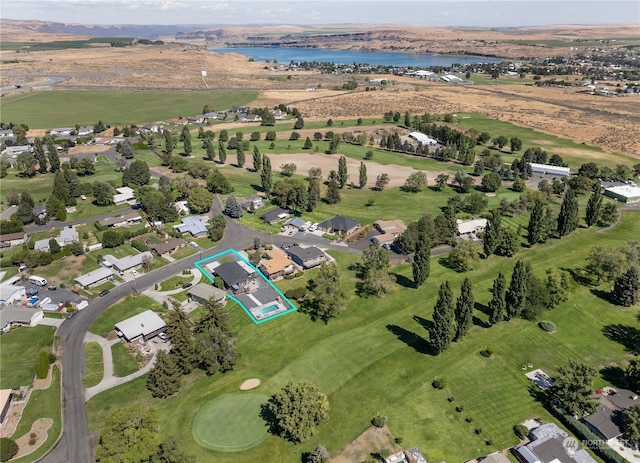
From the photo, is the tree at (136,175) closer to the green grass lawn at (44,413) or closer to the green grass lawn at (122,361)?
the green grass lawn at (122,361)

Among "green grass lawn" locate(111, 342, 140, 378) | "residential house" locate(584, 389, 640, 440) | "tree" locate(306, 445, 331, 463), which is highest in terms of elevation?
"tree" locate(306, 445, 331, 463)

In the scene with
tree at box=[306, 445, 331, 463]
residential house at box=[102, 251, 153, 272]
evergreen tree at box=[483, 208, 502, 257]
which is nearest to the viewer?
tree at box=[306, 445, 331, 463]

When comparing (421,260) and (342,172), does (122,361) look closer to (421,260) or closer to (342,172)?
(421,260)

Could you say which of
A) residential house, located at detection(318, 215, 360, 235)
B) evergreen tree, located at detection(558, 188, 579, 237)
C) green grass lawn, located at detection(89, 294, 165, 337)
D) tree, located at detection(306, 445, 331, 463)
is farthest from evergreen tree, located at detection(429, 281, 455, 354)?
evergreen tree, located at detection(558, 188, 579, 237)

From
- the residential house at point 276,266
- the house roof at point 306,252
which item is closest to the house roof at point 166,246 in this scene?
the residential house at point 276,266

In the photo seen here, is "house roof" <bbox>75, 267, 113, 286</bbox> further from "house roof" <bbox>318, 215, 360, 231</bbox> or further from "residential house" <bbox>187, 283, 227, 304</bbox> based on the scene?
"house roof" <bbox>318, 215, 360, 231</bbox>

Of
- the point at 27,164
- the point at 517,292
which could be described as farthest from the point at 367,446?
the point at 27,164

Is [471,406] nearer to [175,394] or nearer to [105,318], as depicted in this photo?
[175,394]
